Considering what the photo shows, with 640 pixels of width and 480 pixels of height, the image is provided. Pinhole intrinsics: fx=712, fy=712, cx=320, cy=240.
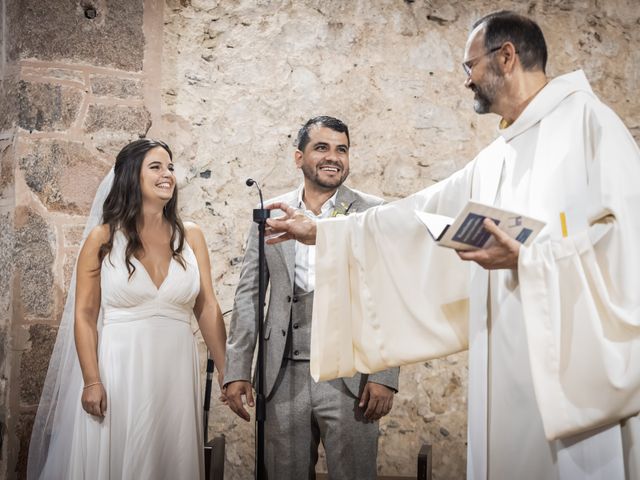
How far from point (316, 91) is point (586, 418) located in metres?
2.93

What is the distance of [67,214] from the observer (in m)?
4.11

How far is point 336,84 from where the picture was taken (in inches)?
176

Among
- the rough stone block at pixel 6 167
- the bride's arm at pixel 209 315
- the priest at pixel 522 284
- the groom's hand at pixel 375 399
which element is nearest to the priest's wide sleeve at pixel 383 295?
the priest at pixel 522 284

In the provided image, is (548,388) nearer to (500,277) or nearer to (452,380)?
(500,277)

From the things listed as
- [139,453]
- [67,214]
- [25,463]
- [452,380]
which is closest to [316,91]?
[67,214]

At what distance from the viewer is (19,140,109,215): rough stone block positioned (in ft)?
13.4

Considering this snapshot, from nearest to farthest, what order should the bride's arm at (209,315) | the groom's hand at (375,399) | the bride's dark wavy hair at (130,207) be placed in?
the groom's hand at (375,399) → the bride's dark wavy hair at (130,207) → the bride's arm at (209,315)

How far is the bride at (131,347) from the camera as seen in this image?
3.21 m

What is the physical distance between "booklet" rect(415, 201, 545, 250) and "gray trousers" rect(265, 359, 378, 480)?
1.25 meters

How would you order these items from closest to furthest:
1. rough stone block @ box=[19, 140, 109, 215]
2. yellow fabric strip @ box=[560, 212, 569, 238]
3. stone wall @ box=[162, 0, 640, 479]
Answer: yellow fabric strip @ box=[560, 212, 569, 238]
rough stone block @ box=[19, 140, 109, 215]
stone wall @ box=[162, 0, 640, 479]

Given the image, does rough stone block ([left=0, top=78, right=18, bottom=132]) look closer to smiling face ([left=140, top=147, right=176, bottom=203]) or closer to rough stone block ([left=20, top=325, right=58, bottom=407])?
smiling face ([left=140, top=147, right=176, bottom=203])

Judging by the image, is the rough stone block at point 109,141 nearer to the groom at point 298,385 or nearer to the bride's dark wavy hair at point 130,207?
the bride's dark wavy hair at point 130,207

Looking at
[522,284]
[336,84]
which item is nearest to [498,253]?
[522,284]

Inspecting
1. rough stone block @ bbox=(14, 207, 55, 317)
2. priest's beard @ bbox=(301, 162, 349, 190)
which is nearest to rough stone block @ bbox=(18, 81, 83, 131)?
rough stone block @ bbox=(14, 207, 55, 317)
